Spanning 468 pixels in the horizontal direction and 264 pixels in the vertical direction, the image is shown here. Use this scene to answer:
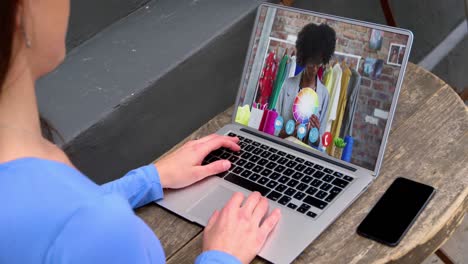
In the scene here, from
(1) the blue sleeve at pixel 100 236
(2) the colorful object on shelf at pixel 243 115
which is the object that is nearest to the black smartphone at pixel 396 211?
(2) the colorful object on shelf at pixel 243 115

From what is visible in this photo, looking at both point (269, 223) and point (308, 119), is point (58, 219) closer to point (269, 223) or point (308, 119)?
point (269, 223)

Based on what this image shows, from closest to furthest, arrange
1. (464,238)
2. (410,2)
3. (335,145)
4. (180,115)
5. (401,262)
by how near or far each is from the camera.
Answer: (401,262) < (335,145) < (180,115) < (464,238) < (410,2)

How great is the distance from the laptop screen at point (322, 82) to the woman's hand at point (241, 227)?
8.7 inches

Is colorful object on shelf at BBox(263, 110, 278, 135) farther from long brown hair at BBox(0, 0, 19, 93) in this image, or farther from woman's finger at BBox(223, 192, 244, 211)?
long brown hair at BBox(0, 0, 19, 93)

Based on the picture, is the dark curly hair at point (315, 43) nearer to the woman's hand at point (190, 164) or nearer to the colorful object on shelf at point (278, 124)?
the colorful object on shelf at point (278, 124)

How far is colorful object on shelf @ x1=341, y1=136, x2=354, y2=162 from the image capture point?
1223 mm

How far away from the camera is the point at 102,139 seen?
161 centimetres

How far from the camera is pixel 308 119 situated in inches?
50.1

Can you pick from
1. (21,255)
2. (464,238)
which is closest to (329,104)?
(21,255)

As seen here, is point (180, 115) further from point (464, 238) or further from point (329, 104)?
point (464, 238)

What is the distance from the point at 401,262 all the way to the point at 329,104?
35cm

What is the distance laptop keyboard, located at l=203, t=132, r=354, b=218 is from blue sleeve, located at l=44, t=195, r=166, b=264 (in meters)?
0.46

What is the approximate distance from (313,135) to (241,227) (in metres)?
0.30

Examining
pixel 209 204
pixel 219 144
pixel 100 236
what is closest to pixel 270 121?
pixel 219 144
